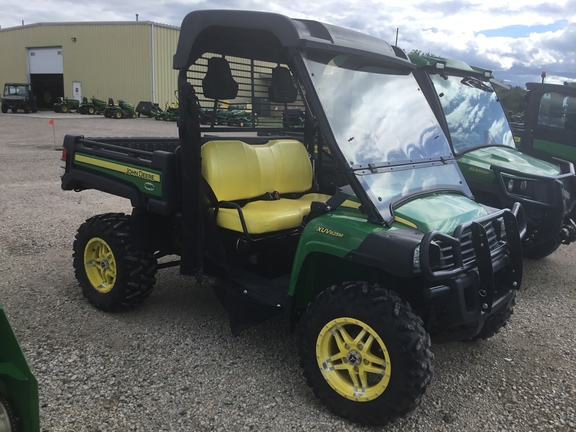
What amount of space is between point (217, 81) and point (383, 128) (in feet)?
3.83

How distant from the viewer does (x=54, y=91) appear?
139ft

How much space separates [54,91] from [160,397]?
44693mm

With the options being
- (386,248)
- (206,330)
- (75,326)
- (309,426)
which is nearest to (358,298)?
(386,248)

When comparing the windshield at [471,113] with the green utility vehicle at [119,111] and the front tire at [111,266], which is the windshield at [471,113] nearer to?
the front tire at [111,266]

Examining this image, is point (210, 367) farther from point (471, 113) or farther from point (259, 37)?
point (471, 113)

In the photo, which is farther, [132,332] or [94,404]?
[132,332]

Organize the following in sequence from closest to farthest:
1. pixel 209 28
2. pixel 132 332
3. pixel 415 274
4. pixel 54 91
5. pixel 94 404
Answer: pixel 415 274, pixel 94 404, pixel 209 28, pixel 132 332, pixel 54 91

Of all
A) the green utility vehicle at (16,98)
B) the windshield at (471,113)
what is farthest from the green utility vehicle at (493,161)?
the green utility vehicle at (16,98)

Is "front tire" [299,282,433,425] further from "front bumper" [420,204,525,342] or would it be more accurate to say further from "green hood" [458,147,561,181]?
"green hood" [458,147,561,181]

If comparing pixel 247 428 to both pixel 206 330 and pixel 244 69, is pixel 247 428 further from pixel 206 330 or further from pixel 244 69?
pixel 244 69

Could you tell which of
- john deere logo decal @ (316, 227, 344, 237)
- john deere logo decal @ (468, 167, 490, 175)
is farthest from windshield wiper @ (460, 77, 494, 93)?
john deere logo decal @ (316, 227, 344, 237)

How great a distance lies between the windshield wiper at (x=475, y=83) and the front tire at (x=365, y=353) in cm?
412

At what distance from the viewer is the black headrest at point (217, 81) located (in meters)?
3.49

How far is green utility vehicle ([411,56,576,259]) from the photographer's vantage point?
4926 mm
